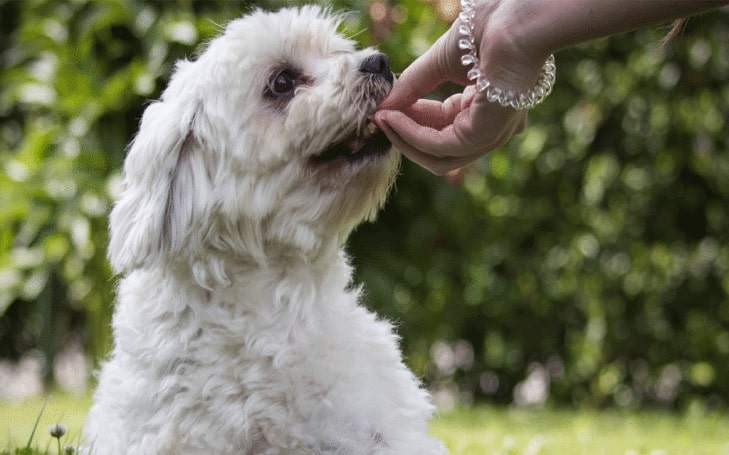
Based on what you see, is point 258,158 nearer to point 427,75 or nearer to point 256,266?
point 256,266

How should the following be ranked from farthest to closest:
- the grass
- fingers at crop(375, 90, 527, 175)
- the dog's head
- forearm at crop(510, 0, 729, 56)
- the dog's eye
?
the grass < the dog's eye < the dog's head < fingers at crop(375, 90, 527, 175) < forearm at crop(510, 0, 729, 56)

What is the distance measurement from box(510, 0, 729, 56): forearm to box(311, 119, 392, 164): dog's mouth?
635 millimetres

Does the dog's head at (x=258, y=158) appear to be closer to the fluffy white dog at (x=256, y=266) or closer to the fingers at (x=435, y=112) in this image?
the fluffy white dog at (x=256, y=266)

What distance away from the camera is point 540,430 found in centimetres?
584

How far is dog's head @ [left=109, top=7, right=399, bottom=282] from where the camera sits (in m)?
2.77

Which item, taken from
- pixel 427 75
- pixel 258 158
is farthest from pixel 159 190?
pixel 427 75

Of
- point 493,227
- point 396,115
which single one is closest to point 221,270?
point 396,115

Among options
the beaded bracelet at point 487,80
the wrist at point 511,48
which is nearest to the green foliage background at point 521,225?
the beaded bracelet at point 487,80

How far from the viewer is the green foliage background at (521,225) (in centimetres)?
605

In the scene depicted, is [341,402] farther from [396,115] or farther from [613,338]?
[613,338]

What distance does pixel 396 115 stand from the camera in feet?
8.83

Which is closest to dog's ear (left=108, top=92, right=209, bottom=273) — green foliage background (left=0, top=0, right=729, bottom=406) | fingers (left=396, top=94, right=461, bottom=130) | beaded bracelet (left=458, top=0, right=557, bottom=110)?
fingers (left=396, top=94, right=461, bottom=130)

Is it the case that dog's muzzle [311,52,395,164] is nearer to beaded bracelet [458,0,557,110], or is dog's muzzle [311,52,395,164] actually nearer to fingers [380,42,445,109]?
fingers [380,42,445,109]

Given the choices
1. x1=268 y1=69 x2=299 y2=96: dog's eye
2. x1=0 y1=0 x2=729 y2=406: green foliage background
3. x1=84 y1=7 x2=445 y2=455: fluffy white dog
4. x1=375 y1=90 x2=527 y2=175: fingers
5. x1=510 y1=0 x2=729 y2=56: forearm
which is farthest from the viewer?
x1=0 y1=0 x2=729 y2=406: green foliage background
